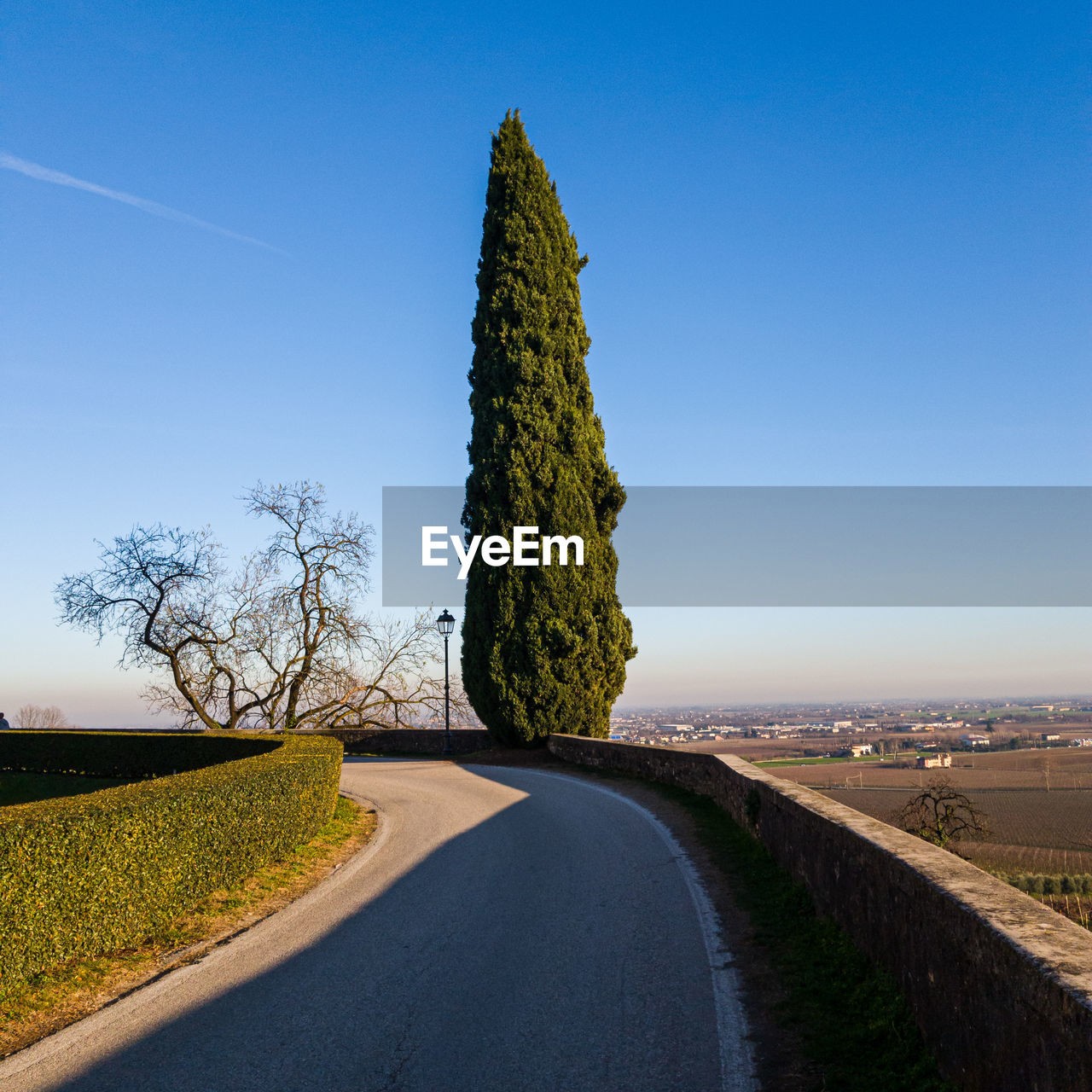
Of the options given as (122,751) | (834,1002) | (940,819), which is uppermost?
(940,819)

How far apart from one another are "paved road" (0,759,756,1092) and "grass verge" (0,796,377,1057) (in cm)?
22

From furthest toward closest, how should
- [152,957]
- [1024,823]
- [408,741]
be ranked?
1. [408,741]
2. [1024,823]
3. [152,957]

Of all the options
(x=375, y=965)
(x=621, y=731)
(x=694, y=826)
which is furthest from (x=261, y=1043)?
(x=621, y=731)

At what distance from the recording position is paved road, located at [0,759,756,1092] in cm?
441

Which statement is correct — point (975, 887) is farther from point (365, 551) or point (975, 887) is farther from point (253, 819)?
point (365, 551)

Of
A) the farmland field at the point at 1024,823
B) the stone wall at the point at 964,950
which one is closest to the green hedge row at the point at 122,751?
the farmland field at the point at 1024,823

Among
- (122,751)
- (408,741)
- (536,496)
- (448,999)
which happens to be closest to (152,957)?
(448,999)

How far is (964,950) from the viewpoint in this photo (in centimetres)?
366

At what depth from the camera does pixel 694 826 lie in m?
11.2

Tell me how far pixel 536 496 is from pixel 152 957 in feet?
56.7

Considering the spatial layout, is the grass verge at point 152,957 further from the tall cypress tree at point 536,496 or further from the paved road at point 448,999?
the tall cypress tree at point 536,496

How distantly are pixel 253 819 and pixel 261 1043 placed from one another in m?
4.37

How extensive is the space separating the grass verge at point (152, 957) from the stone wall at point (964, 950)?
5.03 meters

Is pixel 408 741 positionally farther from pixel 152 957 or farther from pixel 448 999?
pixel 448 999
